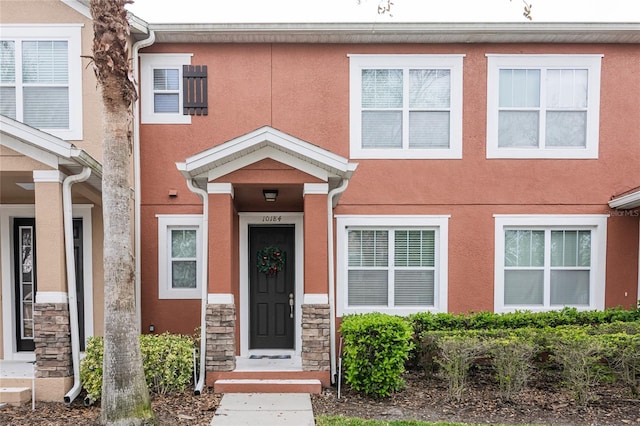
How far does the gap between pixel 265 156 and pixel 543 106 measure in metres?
5.38

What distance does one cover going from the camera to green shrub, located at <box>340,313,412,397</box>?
19.7ft

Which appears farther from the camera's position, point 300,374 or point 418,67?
point 418,67

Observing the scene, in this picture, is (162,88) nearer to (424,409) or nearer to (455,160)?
(455,160)

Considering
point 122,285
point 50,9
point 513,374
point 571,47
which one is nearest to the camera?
point 122,285

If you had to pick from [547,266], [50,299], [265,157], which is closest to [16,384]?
[50,299]

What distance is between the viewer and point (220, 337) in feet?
20.7

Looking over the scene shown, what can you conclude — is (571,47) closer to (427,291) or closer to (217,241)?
(427,291)

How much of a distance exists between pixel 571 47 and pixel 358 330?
657 cm

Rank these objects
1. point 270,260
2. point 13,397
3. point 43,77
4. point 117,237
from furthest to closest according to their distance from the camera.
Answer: point 270,260, point 43,77, point 13,397, point 117,237

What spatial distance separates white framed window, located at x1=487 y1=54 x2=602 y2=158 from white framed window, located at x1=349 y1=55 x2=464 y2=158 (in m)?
0.71

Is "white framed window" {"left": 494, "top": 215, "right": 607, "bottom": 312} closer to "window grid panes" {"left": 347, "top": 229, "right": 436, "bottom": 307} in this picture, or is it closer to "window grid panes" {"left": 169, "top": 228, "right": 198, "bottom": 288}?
"window grid panes" {"left": 347, "top": 229, "right": 436, "bottom": 307}

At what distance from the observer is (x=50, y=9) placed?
7.45 meters

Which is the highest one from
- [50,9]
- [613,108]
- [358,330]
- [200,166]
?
[50,9]

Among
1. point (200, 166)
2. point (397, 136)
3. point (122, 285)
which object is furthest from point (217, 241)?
point (397, 136)
